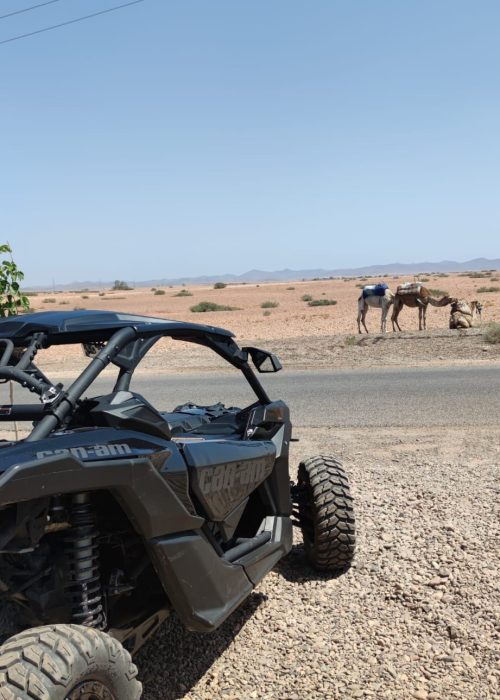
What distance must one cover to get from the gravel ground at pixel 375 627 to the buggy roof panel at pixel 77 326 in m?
1.78

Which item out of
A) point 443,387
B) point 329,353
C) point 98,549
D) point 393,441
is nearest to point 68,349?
point 329,353

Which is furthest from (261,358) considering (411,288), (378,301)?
(378,301)

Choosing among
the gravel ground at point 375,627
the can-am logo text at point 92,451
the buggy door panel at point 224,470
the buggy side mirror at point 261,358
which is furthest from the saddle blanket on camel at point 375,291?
the can-am logo text at point 92,451

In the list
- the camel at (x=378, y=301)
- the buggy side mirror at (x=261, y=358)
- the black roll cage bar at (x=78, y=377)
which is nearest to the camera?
the black roll cage bar at (x=78, y=377)

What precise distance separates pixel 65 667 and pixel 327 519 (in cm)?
256

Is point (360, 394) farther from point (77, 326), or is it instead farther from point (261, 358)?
point (77, 326)

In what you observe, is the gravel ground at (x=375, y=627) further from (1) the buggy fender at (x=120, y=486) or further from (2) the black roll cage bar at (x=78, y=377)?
(2) the black roll cage bar at (x=78, y=377)

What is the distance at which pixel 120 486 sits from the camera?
2627 mm

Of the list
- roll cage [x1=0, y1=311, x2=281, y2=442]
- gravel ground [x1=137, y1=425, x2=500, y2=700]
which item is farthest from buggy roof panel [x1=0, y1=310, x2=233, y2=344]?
gravel ground [x1=137, y1=425, x2=500, y2=700]

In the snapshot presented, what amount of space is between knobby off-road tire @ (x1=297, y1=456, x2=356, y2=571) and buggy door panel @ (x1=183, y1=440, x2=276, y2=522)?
0.87 m

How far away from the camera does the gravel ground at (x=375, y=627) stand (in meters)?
3.51

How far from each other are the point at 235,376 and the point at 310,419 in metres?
5.26

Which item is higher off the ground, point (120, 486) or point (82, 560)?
point (120, 486)

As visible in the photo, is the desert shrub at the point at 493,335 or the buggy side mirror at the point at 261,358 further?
the desert shrub at the point at 493,335
